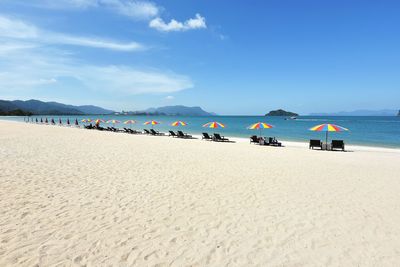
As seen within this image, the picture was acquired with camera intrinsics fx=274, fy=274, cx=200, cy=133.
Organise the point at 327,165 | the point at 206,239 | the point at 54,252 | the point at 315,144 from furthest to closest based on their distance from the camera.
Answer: the point at 315,144 → the point at 327,165 → the point at 206,239 → the point at 54,252

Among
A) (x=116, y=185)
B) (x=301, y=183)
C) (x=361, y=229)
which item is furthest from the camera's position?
(x=301, y=183)

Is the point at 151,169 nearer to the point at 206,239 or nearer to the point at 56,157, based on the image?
the point at 56,157

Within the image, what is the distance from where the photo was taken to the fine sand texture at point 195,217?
12.4 ft

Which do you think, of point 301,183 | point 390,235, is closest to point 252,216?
point 390,235

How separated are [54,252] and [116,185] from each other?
3508 mm

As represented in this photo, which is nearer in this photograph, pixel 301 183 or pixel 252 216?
pixel 252 216

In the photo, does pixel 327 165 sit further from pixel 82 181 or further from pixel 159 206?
pixel 82 181

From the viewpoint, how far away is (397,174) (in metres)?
9.55

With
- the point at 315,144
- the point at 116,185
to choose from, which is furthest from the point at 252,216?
the point at 315,144

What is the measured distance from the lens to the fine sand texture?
12.4 feet

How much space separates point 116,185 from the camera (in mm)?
7270

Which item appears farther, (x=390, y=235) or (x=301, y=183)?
(x=301, y=183)

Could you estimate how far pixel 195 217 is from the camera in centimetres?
514

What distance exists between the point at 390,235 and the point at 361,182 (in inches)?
162
